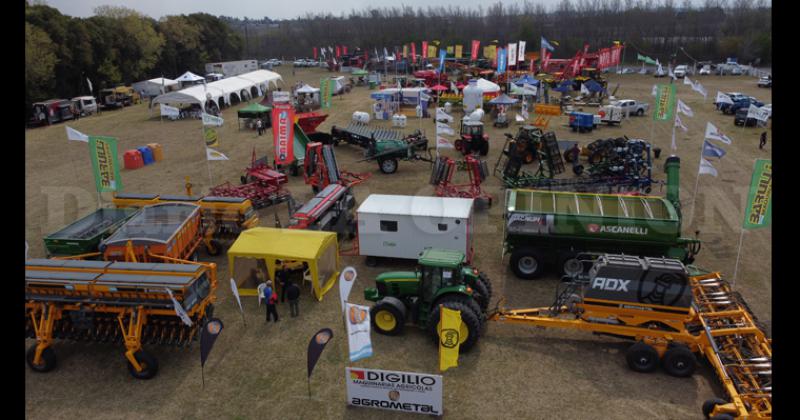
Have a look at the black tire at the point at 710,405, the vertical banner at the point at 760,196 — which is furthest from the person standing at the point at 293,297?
the vertical banner at the point at 760,196

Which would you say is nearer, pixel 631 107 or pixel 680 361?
pixel 680 361

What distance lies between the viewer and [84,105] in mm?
36625

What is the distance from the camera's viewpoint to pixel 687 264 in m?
11.4

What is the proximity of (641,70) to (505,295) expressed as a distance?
56.5 m

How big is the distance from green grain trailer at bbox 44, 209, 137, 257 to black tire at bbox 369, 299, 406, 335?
752 centimetres

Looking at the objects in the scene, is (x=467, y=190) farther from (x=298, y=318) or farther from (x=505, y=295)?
(x=298, y=318)

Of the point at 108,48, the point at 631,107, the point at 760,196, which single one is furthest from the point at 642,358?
the point at 108,48

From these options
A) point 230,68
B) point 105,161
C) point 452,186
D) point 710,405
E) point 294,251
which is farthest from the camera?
point 230,68

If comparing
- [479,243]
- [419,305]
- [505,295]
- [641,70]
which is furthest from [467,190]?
[641,70]

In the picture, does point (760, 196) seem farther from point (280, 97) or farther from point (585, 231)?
point (280, 97)

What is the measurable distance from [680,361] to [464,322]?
370 cm

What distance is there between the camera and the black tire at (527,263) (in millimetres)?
11852

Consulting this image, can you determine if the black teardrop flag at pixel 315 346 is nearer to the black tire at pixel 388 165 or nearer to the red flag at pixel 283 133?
the red flag at pixel 283 133

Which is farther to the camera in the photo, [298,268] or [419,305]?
[298,268]
